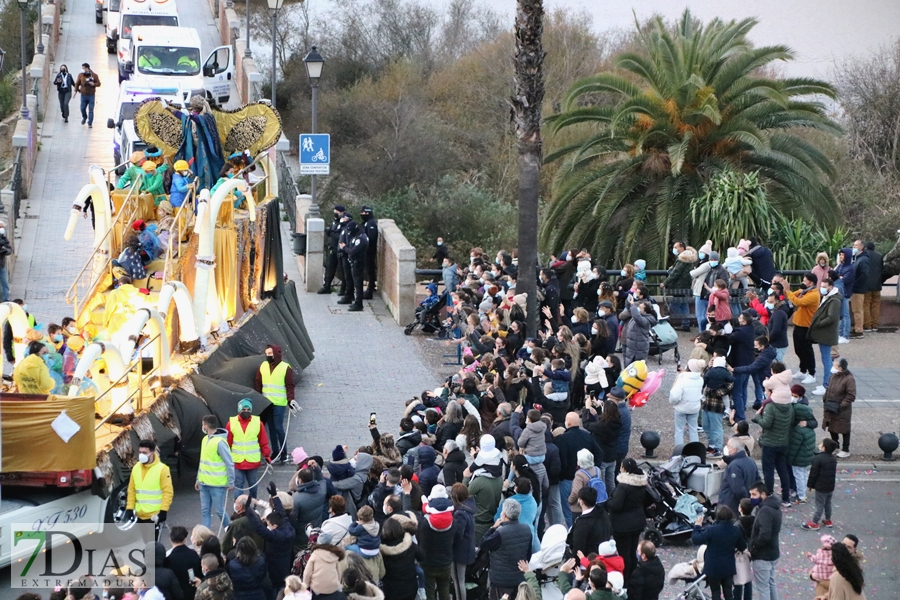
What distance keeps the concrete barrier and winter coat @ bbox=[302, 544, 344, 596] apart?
1239 centimetres

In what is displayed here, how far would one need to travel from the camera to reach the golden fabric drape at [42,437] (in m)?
12.2

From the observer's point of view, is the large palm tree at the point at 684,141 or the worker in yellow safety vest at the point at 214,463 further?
the large palm tree at the point at 684,141

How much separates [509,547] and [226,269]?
7.99m

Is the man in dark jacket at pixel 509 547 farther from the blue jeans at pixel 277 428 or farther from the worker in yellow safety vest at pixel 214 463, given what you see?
the blue jeans at pixel 277 428

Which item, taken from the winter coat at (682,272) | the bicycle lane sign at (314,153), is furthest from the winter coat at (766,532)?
the bicycle lane sign at (314,153)

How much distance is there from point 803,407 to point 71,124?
24957 millimetres

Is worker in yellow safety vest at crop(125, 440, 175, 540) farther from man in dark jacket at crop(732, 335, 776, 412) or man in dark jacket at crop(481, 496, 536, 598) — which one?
man in dark jacket at crop(732, 335, 776, 412)

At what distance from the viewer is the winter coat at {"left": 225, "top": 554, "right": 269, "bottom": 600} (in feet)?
34.0

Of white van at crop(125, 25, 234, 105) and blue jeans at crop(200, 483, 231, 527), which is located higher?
white van at crop(125, 25, 234, 105)

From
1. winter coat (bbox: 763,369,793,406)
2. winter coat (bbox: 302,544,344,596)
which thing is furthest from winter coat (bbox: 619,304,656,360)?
winter coat (bbox: 302,544,344,596)

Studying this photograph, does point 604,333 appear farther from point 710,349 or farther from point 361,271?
point 361,271

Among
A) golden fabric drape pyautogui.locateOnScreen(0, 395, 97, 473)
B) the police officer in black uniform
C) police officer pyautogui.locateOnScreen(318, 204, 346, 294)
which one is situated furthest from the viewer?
police officer pyautogui.locateOnScreen(318, 204, 346, 294)

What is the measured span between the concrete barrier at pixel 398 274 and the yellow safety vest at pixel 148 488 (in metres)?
10.2

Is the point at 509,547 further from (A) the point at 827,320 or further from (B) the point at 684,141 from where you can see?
(B) the point at 684,141
